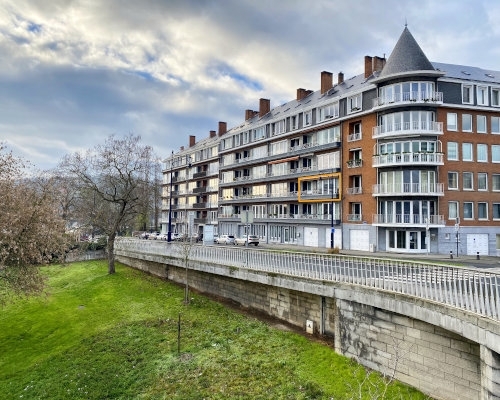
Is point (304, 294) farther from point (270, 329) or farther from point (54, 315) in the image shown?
point (54, 315)

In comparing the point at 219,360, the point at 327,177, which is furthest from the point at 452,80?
the point at 219,360

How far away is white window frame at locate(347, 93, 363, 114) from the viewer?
38.7m

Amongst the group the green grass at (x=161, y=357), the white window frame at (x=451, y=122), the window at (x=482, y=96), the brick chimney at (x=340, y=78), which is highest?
the brick chimney at (x=340, y=78)

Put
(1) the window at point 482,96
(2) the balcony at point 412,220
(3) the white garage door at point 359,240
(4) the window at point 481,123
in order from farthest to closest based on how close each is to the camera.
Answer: (3) the white garage door at point 359,240, (4) the window at point 481,123, (1) the window at point 482,96, (2) the balcony at point 412,220

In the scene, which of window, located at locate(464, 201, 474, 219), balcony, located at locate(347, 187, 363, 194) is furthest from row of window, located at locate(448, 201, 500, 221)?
balcony, located at locate(347, 187, 363, 194)

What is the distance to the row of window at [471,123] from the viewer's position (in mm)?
35178

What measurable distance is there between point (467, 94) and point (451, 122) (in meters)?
3.28

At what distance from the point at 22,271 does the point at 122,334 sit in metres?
5.62

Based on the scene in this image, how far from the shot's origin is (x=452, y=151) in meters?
35.0

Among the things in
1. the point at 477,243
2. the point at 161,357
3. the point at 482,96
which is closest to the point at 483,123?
the point at 482,96

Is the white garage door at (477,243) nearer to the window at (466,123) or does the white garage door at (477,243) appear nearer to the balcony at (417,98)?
the window at (466,123)

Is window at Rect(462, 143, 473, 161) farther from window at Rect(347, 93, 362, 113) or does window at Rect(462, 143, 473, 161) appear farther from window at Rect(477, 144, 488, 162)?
window at Rect(347, 93, 362, 113)

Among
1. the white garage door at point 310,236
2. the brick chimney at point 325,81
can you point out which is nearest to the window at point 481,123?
the brick chimney at point 325,81

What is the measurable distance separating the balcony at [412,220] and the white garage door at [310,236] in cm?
964
